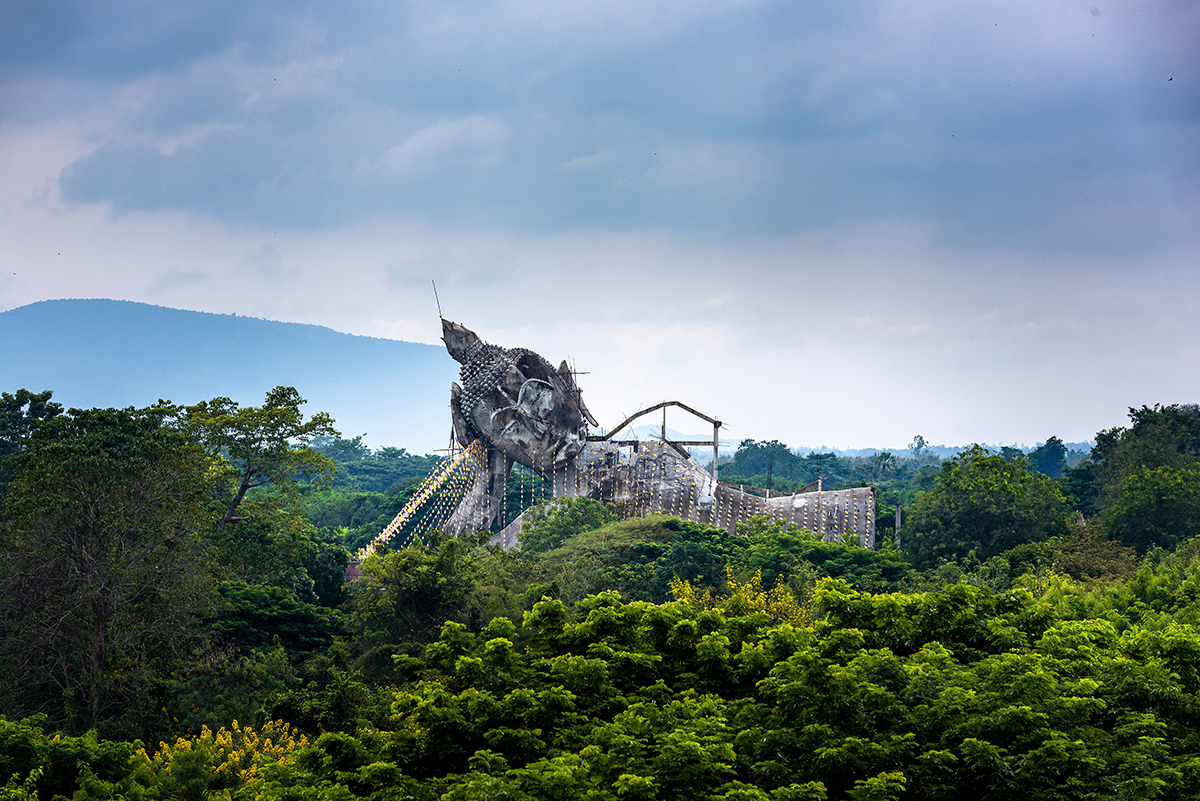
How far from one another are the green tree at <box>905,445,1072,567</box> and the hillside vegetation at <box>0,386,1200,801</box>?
100mm

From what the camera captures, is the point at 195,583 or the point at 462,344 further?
the point at 462,344

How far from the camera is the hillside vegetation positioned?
9.27m

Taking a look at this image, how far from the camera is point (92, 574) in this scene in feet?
60.2

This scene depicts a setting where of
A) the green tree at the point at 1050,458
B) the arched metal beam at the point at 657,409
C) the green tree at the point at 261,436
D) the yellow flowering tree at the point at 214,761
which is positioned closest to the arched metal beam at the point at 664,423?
the arched metal beam at the point at 657,409

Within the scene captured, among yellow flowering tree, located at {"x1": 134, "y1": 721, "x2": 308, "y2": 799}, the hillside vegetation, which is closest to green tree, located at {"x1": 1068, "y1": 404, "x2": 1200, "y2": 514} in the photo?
the hillside vegetation

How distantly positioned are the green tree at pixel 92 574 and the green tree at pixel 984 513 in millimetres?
21476

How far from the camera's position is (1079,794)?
28.0 ft

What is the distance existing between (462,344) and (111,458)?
1649cm

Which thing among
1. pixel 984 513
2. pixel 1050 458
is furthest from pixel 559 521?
pixel 1050 458

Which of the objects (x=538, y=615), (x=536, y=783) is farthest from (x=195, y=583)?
(x=536, y=783)

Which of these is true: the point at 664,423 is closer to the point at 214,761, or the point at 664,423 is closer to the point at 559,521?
the point at 559,521

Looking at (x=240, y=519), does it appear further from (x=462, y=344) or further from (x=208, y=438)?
(x=462, y=344)

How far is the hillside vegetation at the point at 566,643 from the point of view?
9266mm

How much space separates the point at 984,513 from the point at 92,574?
24982mm
